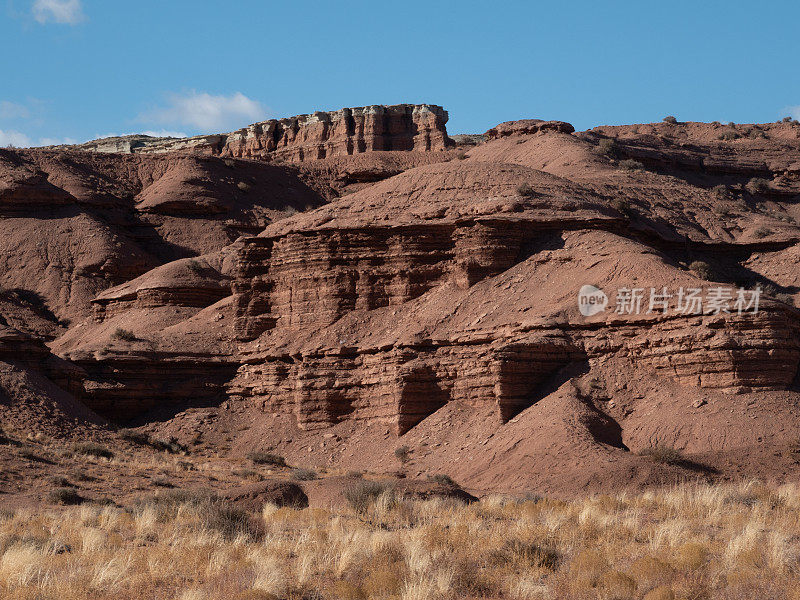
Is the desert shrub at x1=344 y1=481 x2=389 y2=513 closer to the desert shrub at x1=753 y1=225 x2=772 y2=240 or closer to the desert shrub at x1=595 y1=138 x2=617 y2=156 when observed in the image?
the desert shrub at x1=753 y1=225 x2=772 y2=240

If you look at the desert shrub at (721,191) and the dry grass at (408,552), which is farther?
the desert shrub at (721,191)

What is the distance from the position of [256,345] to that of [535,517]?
73.4ft

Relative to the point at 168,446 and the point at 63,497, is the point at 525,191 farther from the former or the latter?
A: the point at 63,497

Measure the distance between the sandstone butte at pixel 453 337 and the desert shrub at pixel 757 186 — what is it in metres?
5.51

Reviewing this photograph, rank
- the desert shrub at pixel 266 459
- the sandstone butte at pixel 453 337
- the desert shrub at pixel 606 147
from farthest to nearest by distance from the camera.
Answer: the desert shrub at pixel 606 147 < the desert shrub at pixel 266 459 < the sandstone butte at pixel 453 337

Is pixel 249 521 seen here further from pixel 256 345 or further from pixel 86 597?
pixel 256 345

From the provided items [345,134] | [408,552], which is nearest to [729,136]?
[345,134]

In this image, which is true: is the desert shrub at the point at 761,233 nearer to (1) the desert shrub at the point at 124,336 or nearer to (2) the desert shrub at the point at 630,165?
(2) the desert shrub at the point at 630,165

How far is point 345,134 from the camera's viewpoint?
3369 inches

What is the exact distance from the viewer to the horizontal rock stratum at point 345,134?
279ft

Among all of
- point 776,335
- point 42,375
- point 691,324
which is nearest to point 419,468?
point 691,324

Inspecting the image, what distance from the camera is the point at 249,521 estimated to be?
17.3 metres

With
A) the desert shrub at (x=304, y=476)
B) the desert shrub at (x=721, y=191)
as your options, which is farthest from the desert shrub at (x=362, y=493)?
the desert shrub at (x=721, y=191)

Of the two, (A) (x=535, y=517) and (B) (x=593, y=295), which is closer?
(A) (x=535, y=517)
